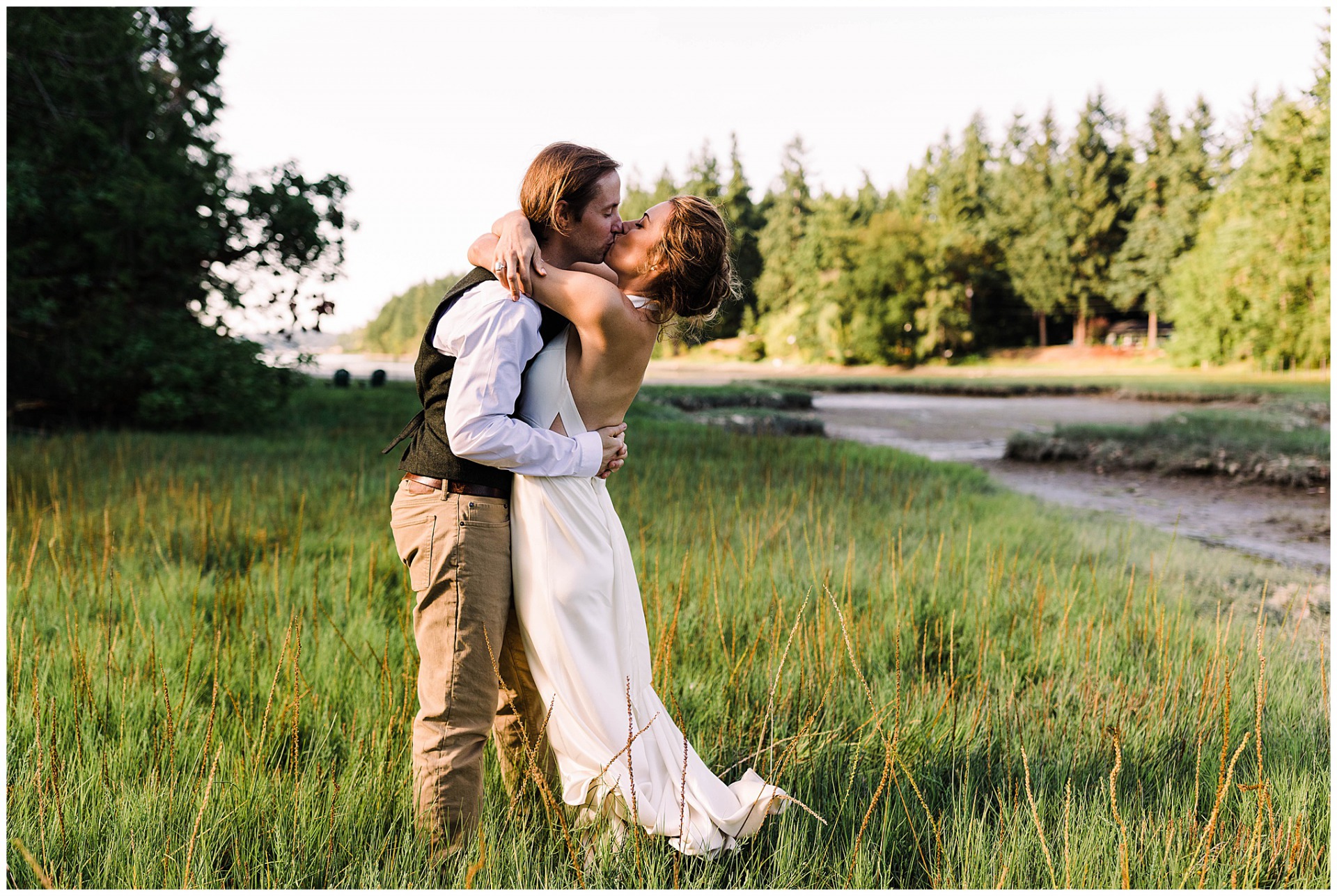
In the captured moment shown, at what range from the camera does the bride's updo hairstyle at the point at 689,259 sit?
1.94 meters

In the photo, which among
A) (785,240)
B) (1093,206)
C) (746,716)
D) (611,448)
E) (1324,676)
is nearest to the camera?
(611,448)

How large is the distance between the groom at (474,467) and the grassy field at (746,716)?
0.26 metres

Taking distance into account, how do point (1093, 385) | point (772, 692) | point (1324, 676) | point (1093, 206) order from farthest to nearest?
point (1093, 206)
point (1093, 385)
point (1324, 676)
point (772, 692)

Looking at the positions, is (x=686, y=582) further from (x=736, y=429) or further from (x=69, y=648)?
(x=736, y=429)

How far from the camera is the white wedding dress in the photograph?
202 cm

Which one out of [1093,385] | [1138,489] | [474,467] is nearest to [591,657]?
[474,467]

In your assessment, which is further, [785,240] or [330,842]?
[785,240]

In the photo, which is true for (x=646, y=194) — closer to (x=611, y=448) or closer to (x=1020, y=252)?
(x=1020, y=252)

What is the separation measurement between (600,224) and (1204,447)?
13.1m

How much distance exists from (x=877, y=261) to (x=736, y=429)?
31449mm

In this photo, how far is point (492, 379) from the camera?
1.86m

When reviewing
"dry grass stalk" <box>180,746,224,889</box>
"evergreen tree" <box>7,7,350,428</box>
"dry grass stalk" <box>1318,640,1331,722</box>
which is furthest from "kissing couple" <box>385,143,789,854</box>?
"evergreen tree" <box>7,7,350,428</box>

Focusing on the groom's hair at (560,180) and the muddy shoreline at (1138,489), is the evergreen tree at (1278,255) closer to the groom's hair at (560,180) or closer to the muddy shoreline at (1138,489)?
the muddy shoreline at (1138,489)

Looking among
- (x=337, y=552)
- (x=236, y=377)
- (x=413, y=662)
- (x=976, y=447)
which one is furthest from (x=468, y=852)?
(x=976, y=447)
